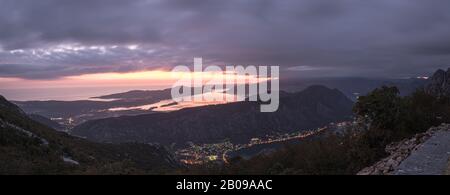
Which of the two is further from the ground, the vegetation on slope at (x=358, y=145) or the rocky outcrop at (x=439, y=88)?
the rocky outcrop at (x=439, y=88)

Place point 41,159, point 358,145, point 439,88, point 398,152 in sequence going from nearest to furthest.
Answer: point 398,152 → point 358,145 → point 41,159 → point 439,88

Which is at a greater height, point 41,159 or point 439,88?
point 439,88

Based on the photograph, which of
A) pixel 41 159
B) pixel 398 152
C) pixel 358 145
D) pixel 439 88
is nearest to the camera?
pixel 398 152

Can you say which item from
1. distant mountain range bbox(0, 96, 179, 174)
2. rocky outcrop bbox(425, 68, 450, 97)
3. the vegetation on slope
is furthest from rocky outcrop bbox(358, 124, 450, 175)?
distant mountain range bbox(0, 96, 179, 174)

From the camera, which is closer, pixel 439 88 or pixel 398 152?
pixel 398 152

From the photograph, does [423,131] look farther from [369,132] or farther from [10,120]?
[10,120]

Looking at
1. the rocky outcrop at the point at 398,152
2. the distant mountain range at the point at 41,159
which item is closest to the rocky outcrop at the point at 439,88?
the rocky outcrop at the point at 398,152

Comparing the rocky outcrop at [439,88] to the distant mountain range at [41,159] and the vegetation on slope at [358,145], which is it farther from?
the distant mountain range at [41,159]

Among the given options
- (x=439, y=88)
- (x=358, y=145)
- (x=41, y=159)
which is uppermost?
(x=439, y=88)

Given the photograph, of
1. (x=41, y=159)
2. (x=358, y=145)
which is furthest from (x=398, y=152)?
(x=41, y=159)

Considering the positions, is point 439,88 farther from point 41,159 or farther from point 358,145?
point 41,159
